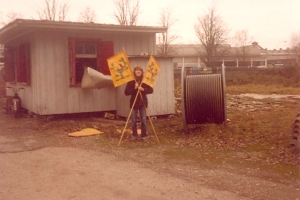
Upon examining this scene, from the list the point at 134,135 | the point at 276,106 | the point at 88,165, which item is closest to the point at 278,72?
the point at 276,106

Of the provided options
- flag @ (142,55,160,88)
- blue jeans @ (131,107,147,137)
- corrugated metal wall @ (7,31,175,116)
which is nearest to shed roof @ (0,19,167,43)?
corrugated metal wall @ (7,31,175,116)

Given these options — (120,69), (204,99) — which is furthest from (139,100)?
(204,99)

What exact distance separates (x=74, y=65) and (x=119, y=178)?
6.93 meters

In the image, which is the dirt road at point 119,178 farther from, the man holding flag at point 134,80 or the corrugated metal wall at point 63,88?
the corrugated metal wall at point 63,88

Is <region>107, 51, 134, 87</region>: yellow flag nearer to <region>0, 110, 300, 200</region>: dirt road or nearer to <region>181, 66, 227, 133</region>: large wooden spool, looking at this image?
<region>181, 66, 227, 133</region>: large wooden spool

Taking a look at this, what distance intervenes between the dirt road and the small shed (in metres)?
4.21

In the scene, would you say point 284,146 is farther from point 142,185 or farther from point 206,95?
point 142,185

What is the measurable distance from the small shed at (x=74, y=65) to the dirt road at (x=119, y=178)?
4.21 metres

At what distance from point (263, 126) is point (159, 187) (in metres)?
6.02

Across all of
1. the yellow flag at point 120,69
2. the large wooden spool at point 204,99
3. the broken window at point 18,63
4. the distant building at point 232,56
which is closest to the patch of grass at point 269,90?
the broken window at point 18,63

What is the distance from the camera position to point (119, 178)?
607 centimetres

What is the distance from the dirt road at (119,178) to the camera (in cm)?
531

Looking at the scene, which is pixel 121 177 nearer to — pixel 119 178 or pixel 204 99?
pixel 119 178

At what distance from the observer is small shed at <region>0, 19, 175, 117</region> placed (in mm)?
12148
